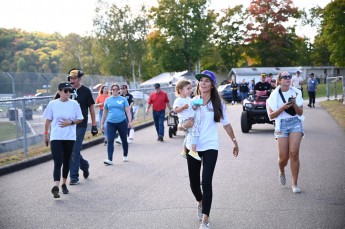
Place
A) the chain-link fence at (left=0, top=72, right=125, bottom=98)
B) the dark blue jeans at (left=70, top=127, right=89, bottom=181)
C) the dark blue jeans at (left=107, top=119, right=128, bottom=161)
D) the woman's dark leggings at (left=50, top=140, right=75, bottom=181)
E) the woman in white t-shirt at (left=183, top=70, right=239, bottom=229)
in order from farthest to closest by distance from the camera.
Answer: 1. the chain-link fence at (left=0, top=72, right=125, bottom=98)
2. the dark blue jeans at (left=107, top=119, right=128, bottom=161)
3. the dark blue jeans at (left=70, top=127, right=89, bottom=181)
4. the woman's dark leggings at (left=50, top=140, right=75, bottom=181)
5. the woman in white t-shirt at (left=183, top=70, right=239, bottom=229)

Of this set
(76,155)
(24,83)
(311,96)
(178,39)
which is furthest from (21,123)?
(178,39)

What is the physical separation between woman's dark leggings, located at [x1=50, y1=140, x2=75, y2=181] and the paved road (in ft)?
1.32

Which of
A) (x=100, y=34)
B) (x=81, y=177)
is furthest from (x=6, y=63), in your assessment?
(x=81, y=177)

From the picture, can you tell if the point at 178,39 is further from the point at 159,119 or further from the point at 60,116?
the point at 60,116

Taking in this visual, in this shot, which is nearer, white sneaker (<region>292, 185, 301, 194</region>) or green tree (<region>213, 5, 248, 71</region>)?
white sneaker (<region>292, 185, 301, 194</region>)

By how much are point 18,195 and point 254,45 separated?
69.0 metres

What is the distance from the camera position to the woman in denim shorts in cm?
708

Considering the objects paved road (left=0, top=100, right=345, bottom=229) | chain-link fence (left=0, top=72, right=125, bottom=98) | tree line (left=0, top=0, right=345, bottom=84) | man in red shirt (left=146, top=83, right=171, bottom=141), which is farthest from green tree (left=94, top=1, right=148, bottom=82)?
paved road (left=0, top=100, right=345, bottom=229)

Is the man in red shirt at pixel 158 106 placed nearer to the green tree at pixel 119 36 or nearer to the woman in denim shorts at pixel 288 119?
the woman in denim shorts at pixel 288 119

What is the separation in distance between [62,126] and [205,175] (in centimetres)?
318

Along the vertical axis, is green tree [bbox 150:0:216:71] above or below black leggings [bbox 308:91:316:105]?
above

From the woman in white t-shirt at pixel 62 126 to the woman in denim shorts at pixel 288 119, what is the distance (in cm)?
320

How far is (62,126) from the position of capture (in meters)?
7.57

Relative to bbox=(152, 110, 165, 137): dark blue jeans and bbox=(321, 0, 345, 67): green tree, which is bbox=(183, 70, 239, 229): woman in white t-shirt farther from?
bbox=(321, 0, 345, 67): green tree
